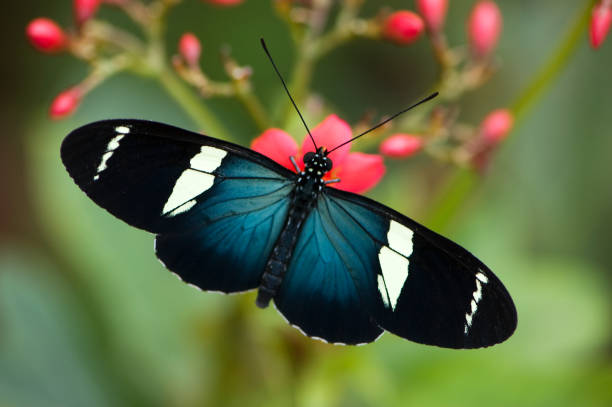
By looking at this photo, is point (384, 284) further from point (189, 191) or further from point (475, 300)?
point (189, 191)

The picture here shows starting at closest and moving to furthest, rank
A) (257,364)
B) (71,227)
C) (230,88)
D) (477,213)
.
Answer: (230,88) → (257,364) → (71,227) → (477,213)

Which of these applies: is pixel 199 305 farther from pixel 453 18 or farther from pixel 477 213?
pixel 453 18

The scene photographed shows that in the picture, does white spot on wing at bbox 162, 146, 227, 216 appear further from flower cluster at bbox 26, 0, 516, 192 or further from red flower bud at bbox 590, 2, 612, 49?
red flower bud at bbox 590, 2, 612, 49

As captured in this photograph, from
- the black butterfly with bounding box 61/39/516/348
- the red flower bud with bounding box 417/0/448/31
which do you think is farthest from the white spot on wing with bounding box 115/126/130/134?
the red flower bud with bounding box 417/0/448/31

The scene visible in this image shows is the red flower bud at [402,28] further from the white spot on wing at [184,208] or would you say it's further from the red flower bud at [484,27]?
the white spot on wing at [184,208]

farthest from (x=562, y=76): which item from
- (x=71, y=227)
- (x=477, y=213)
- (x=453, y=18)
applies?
(x=71, y=227)

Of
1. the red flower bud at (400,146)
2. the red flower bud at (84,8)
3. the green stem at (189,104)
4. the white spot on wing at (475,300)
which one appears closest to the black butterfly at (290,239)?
the white spot on wing at (475,300)

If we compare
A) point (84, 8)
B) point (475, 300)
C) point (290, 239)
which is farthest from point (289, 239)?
point (84, 8)
